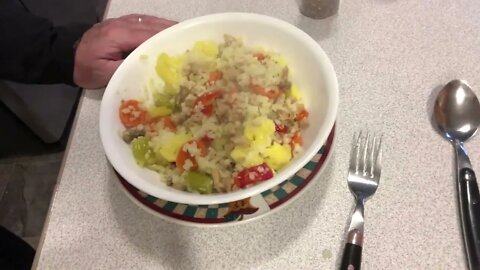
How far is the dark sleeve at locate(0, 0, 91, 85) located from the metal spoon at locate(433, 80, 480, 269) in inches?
25.0

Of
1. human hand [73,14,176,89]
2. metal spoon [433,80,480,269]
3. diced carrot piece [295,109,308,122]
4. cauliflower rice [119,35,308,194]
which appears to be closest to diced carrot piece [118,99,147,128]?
cauliflower rice [119,35,308,194]

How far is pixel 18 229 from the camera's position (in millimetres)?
1553

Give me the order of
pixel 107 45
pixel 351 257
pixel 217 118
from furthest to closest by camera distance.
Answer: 1. pixel 107 45
2. pixel 217 118
3. pixel 351 257

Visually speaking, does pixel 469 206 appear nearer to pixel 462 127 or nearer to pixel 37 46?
pixel 462 127

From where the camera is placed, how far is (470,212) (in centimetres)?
61

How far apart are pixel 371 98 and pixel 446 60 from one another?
160mm

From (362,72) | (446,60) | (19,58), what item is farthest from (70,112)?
(446,60)

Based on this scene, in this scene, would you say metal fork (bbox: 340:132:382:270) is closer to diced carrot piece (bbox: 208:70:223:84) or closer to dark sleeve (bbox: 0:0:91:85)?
diced carrot piece (bbox: 208:70:223:84)

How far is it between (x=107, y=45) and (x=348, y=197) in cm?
48

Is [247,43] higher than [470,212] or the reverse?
higher

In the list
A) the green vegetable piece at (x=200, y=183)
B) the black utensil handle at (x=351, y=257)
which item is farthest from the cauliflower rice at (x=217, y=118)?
A: the black utensil handle at (x=351, y=257)

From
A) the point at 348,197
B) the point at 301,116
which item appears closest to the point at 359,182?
the point at 348,197

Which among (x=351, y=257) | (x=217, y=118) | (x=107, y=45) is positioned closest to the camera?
(x=351, y=257)

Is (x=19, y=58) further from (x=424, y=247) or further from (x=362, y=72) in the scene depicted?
(x=424, y=247)
